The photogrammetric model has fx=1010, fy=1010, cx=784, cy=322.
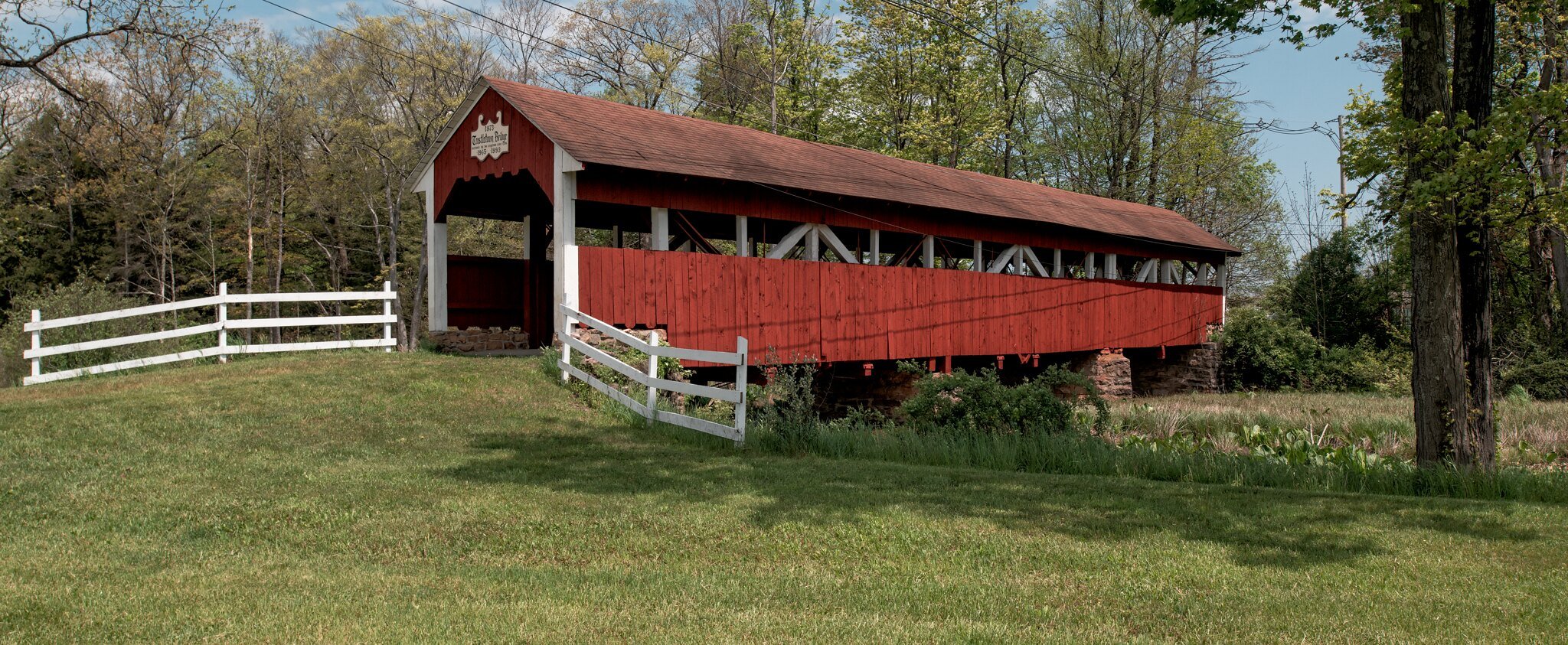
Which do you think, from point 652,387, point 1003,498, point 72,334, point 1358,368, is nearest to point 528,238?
point 72,334

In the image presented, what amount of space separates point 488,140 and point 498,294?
2.94m

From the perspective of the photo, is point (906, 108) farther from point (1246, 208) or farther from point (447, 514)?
point (447, 514)

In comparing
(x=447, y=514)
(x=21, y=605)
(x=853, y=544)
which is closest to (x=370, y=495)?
(x=447, y=514)

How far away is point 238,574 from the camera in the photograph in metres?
5.08

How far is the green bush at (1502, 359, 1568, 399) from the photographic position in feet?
66.3

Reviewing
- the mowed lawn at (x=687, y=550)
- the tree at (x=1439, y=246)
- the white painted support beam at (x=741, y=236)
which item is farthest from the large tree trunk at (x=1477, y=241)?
the white painted support beam at (x=741, y=236)

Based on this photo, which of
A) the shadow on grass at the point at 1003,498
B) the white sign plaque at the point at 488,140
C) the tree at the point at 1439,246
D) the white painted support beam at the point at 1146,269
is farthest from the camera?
the white painted support beam at the point at 1146,269

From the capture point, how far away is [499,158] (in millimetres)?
14195

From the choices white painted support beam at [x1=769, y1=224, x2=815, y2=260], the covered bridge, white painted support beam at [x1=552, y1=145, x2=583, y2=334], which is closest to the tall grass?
white painted support beam at [x1=552, y1=145, x2=583, y2=334]

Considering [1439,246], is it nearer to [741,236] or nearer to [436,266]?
[741,236]

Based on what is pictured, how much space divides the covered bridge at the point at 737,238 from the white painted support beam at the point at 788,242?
0.03m

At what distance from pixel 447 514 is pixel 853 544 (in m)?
2.60

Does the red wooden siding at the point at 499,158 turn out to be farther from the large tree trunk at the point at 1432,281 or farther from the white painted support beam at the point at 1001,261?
the large tree trunk at the point at 1432,281

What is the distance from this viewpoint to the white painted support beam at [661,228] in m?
13.8
